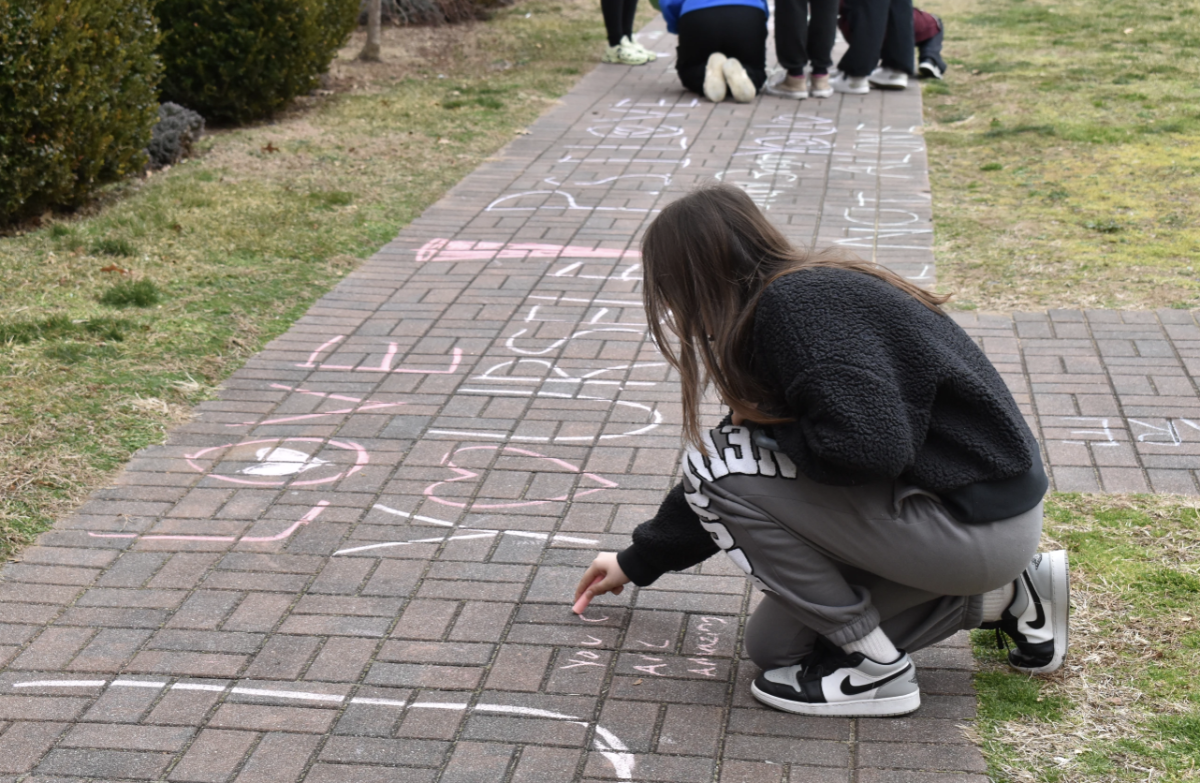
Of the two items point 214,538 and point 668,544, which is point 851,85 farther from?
point 668,544

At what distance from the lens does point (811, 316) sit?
7.30 feet

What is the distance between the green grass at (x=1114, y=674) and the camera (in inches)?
91.3

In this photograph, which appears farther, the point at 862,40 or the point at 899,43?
the point at 899,43

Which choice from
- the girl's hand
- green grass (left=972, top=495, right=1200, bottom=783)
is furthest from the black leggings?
the girl's hand

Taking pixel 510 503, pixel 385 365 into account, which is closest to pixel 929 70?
pixel 385 365

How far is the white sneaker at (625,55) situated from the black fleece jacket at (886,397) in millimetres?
8887

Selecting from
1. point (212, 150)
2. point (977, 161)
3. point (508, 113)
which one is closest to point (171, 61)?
point (212, 150)

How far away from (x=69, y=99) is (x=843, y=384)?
479 centimetres

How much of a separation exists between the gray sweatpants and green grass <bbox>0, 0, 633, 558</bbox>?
2.01 meters

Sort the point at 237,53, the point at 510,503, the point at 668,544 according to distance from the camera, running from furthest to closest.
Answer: the point at 237,53 → the point at 510,503 → the point at 668,544

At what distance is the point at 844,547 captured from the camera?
7.80 feet

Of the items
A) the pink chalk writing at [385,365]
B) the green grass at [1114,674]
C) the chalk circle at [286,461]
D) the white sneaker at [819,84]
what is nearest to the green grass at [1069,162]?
the white sneaker at [819,84]

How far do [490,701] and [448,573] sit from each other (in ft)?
1.91

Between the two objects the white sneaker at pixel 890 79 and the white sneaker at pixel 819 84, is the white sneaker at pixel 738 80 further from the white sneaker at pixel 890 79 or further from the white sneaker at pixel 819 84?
the white sneaker at pixel 890 79
